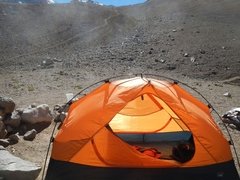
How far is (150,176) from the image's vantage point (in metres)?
7.07

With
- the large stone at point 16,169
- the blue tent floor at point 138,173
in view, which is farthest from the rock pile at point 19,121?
the blue tent floor at point 138,173

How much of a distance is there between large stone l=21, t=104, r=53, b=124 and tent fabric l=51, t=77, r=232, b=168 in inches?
91.1

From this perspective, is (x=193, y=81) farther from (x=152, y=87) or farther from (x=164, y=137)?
(x=152, y=87)

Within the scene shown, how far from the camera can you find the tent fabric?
7173 mm

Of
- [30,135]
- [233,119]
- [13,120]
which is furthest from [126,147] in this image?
[233,119]

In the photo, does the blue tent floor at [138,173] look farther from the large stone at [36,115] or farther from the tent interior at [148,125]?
the large stone at [36,115]

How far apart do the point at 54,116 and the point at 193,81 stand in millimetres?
10094

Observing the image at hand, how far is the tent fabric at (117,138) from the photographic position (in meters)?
7.17

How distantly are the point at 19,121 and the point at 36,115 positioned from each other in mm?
458

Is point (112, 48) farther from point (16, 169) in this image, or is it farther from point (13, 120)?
point (16, 169)

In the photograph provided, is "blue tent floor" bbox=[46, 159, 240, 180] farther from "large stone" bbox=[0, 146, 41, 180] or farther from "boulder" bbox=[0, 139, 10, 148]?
"boulder" bbox=[0, 139, 10, 148]

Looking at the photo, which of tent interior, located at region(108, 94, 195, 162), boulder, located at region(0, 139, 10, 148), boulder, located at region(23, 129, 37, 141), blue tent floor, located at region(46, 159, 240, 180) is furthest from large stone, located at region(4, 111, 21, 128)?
blue tent floor, located at region(46, 159, 240, 180)

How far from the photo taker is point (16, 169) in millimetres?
6848

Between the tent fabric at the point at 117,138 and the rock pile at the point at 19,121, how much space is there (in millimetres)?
1836
